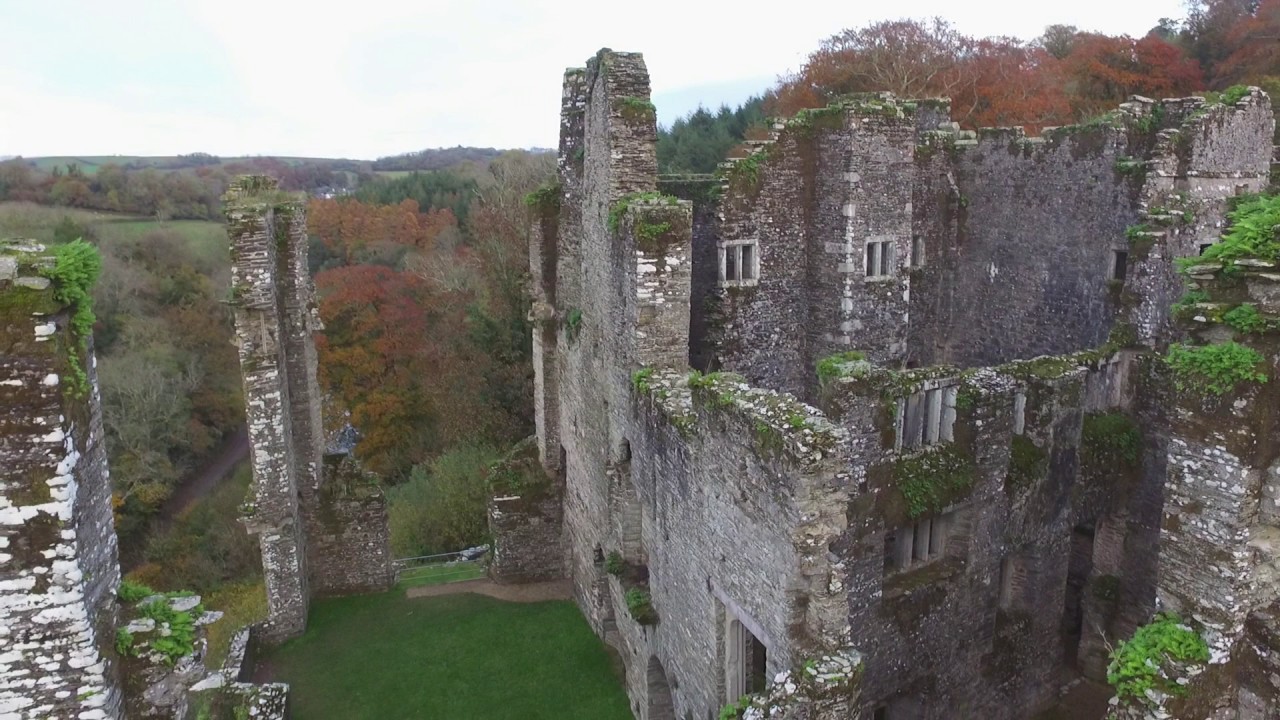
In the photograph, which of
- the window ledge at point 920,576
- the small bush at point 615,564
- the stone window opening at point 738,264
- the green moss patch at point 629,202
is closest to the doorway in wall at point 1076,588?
the window ledge at point 920,576

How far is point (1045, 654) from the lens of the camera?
1402 centimetres

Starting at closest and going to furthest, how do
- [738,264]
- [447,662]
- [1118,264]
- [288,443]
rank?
[738,264]
[288,443]
[447,662]
[1118,264]

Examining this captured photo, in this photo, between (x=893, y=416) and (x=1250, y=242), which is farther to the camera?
(x=893, y=416)

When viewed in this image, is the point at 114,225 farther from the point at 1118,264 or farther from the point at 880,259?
the point at 1118,264

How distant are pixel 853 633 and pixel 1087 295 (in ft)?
33.7

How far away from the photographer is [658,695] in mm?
14164

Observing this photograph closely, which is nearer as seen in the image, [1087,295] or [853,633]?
[853,633]

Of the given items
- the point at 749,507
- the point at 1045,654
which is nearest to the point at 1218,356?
the point at 749,507

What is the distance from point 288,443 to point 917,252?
14067mm

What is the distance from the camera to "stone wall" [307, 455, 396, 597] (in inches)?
735

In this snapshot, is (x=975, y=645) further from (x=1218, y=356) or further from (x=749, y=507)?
(x=1218, y=356)

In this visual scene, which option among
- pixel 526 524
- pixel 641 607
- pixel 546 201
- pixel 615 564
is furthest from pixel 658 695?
pixel 546 201

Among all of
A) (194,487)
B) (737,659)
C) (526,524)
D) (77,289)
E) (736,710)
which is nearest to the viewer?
(77,289)

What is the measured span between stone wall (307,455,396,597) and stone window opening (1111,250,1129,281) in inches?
626
